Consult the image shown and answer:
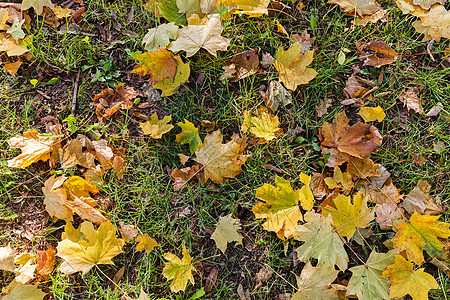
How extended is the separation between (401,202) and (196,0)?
196cm

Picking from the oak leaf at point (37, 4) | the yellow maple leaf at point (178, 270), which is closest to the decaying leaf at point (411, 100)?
the yellow maple leaf at point (178, 270)

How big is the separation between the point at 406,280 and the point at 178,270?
1.38 meters

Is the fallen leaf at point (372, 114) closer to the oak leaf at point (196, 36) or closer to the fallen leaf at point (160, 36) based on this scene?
the oak leaf at point (196, 36)

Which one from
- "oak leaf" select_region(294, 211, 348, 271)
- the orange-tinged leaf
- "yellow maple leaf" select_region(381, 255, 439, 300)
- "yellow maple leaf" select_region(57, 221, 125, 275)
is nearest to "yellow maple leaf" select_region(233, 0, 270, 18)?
the orange-tinged leaf

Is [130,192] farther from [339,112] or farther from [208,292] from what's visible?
[339,112]

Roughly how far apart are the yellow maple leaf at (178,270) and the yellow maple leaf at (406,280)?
1.18 metres

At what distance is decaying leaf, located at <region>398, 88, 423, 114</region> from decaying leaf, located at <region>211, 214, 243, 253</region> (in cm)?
147

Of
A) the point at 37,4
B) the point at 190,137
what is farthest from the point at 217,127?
the point at 37,4

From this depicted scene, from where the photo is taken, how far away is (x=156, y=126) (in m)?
2.23

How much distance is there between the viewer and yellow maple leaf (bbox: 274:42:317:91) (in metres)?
2.17

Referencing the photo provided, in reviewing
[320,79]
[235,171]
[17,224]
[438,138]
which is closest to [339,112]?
[320,79]

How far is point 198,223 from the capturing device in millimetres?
2154

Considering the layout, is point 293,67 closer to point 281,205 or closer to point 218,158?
point 218,158

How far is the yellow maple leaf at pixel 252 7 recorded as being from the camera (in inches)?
89.0
